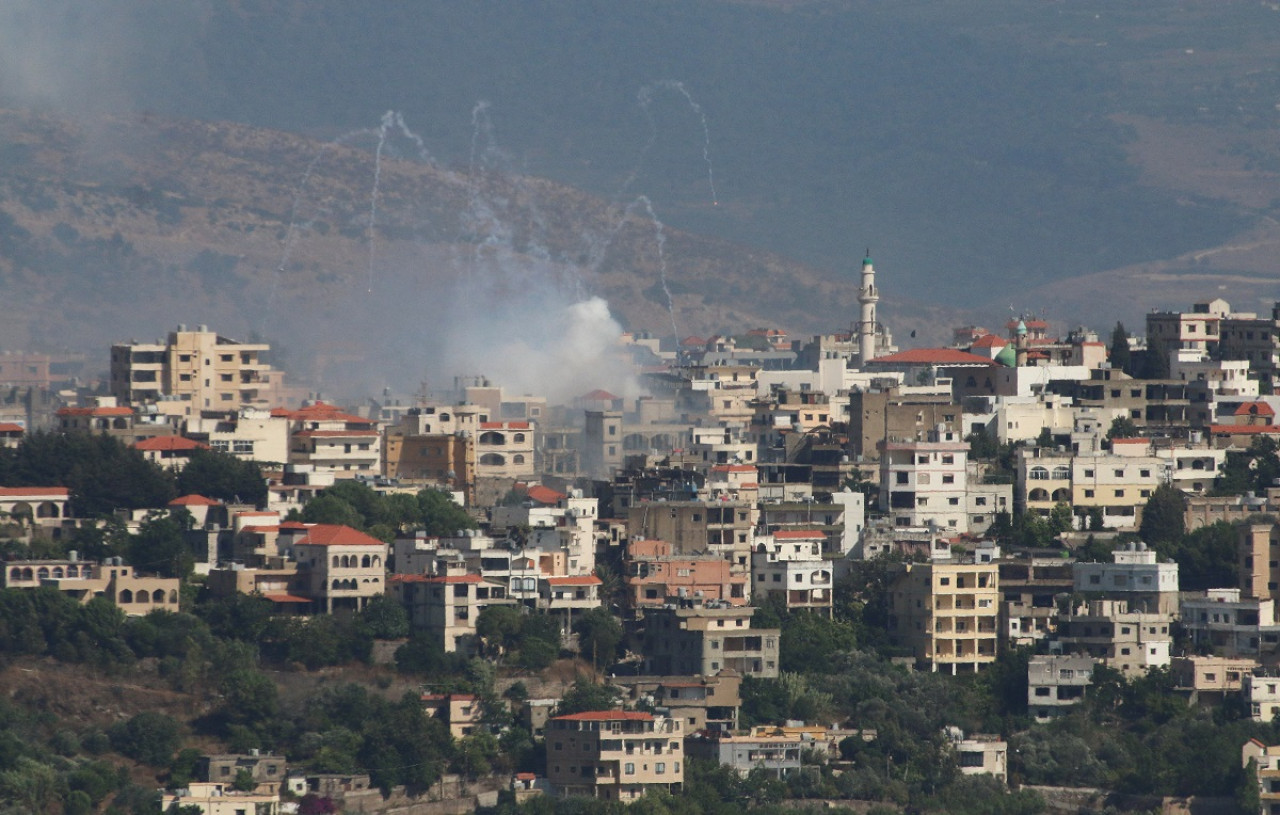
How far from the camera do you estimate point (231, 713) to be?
230 ft

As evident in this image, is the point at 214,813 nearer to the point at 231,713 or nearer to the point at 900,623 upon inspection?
the point at 231,713

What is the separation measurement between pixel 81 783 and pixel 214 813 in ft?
8.69

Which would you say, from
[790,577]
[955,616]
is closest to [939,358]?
[790,577]

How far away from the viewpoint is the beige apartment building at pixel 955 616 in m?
76.9

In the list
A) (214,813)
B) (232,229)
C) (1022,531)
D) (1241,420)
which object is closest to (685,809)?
(214,813)

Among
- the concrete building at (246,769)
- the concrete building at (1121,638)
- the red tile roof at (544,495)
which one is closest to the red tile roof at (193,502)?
the red tile roof at (544,495)

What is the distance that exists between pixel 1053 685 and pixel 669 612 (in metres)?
8.57

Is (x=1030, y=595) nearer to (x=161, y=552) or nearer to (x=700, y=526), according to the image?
(x=700, y=526)

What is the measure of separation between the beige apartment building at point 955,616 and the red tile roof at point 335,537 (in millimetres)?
12271

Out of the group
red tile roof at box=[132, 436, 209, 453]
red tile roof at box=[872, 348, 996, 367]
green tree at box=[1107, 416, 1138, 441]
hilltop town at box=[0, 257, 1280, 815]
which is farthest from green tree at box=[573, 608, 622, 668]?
red tile roof at box=[872, 348, 996, 367]

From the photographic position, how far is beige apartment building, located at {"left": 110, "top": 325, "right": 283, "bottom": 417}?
100938 millimetres

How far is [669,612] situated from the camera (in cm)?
7550

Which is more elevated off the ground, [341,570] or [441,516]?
[441,516]

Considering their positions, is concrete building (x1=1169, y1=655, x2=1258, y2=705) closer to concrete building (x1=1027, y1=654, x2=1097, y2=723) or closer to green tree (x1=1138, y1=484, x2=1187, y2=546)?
concrete building (x1=1027, y1=654, x2=1097, y2=723)
